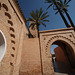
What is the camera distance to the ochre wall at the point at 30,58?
384 cm

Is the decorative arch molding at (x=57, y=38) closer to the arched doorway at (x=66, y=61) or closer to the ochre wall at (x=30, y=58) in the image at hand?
the arched doorway at (x=66, y=61)

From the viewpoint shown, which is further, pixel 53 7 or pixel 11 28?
pixel 53 7

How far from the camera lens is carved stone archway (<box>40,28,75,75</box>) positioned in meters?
3.90

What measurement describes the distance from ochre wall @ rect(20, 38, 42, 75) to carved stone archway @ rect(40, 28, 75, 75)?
514 millimetres

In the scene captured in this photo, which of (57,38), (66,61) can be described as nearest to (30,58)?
(57,38)

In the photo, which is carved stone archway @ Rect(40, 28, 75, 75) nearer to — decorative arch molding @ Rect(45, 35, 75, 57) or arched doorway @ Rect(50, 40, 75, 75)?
decorative arch molding @ Rect(45, 35, 75, 57)

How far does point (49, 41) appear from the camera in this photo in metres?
4.95

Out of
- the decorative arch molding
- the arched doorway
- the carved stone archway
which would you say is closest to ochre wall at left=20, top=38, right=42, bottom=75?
the carved stone archway

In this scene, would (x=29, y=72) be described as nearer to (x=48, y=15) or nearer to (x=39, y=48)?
(x=39, y=48)

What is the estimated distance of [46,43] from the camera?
4852 millimetres

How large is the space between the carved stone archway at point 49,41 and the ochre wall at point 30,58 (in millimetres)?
514

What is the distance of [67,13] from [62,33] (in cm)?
538

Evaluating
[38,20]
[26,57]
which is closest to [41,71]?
[26,57]

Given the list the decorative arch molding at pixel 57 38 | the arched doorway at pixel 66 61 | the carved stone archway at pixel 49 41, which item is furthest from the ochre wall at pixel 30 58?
the arched doorway at pixel 66 61
